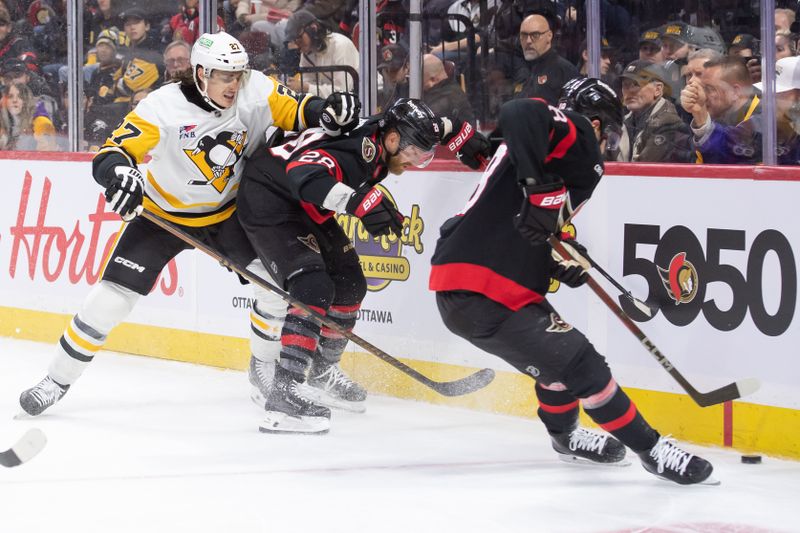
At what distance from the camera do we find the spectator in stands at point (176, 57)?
5465 millimetres

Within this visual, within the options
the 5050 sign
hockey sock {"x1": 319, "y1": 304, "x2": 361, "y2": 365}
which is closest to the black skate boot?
hockey sock {"x1": 319, "y1": 304, "x2": 361, "y2": 365}

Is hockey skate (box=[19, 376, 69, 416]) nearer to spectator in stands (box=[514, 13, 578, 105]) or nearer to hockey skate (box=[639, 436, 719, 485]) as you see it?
spectator in stands (box=[514, 13, 578, 105])

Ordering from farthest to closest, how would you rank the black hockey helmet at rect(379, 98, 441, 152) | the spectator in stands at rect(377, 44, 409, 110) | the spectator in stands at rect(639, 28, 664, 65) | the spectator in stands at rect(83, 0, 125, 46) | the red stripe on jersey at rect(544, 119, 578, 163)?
the spectator in stands at rect(83, 0, 125, 46)
the spectator in stands at rect(377, 44, 409, 110)
the spectator in stands at rect(639, 28, 664, 65)
the black hockey helmet at rect(379, 98, 441, 152)
the red stripe on jersey at rect(544, 119, 578, 163)

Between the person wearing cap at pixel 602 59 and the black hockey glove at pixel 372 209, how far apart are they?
3.09ft

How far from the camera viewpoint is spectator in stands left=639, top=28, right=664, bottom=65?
158 inches

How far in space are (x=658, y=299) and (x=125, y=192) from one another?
1.69 m

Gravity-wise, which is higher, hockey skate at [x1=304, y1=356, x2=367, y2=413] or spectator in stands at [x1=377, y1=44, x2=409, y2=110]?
spectator in stands at [x1=377, y1=44, x2=409, y2=110]

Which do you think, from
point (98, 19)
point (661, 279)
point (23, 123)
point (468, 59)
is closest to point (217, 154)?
point (468, 59)

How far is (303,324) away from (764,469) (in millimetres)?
1486

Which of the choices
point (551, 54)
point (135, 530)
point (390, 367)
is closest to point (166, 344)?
point (390, 367)

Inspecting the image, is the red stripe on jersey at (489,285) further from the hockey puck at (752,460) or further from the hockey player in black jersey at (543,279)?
the hockey puck at (752,460)

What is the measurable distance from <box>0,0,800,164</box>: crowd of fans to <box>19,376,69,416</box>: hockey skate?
162 centimetres

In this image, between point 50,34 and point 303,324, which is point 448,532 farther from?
point 50,34

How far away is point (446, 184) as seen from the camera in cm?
435
